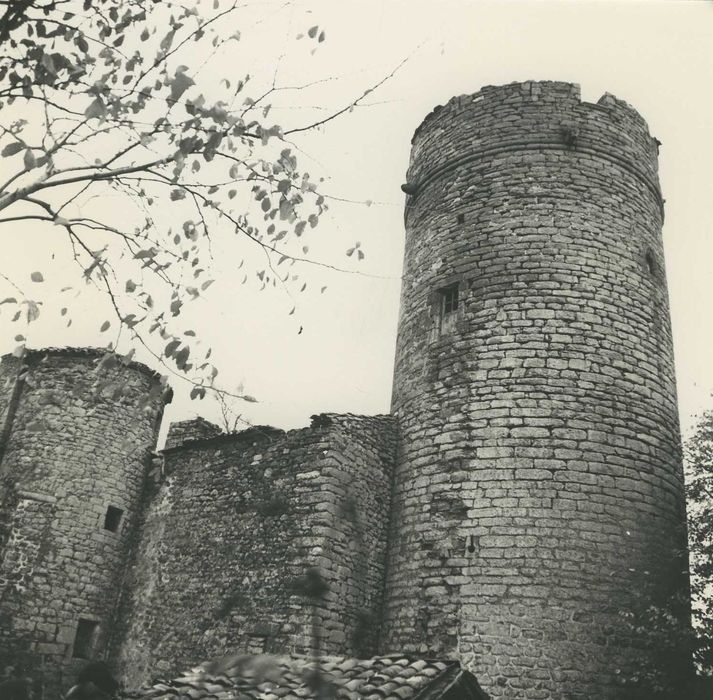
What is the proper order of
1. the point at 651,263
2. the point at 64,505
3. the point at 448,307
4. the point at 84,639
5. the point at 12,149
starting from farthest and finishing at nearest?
the point at 64,505, the point at 84,639, the point at 651,263, the point at 448,307, the point at 12,149

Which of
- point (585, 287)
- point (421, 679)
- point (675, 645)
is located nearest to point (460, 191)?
point (585, 287)

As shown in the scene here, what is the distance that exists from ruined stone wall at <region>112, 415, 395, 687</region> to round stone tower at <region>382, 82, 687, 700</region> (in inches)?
19.2

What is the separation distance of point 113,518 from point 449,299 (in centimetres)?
882

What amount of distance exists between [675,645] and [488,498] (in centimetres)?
283

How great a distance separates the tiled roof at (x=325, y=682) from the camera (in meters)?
5.56

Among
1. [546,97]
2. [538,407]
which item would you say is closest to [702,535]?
[538,407]

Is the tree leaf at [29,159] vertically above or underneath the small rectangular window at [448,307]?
underneath

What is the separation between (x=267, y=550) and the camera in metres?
11.1

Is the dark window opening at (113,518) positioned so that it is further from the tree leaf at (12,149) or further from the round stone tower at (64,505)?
the tree leaf at (12,149)

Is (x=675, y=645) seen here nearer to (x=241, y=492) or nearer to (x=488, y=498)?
(x=488, y=498)

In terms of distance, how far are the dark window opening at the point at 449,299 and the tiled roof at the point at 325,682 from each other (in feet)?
21.0

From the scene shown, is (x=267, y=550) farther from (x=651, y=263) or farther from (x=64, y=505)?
(x=651, y=263)

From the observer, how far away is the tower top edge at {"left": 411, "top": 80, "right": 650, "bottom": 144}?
12164mm

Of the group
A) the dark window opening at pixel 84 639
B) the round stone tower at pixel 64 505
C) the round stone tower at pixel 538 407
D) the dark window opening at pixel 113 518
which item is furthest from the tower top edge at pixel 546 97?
the dark window opening at pixel 84 639
